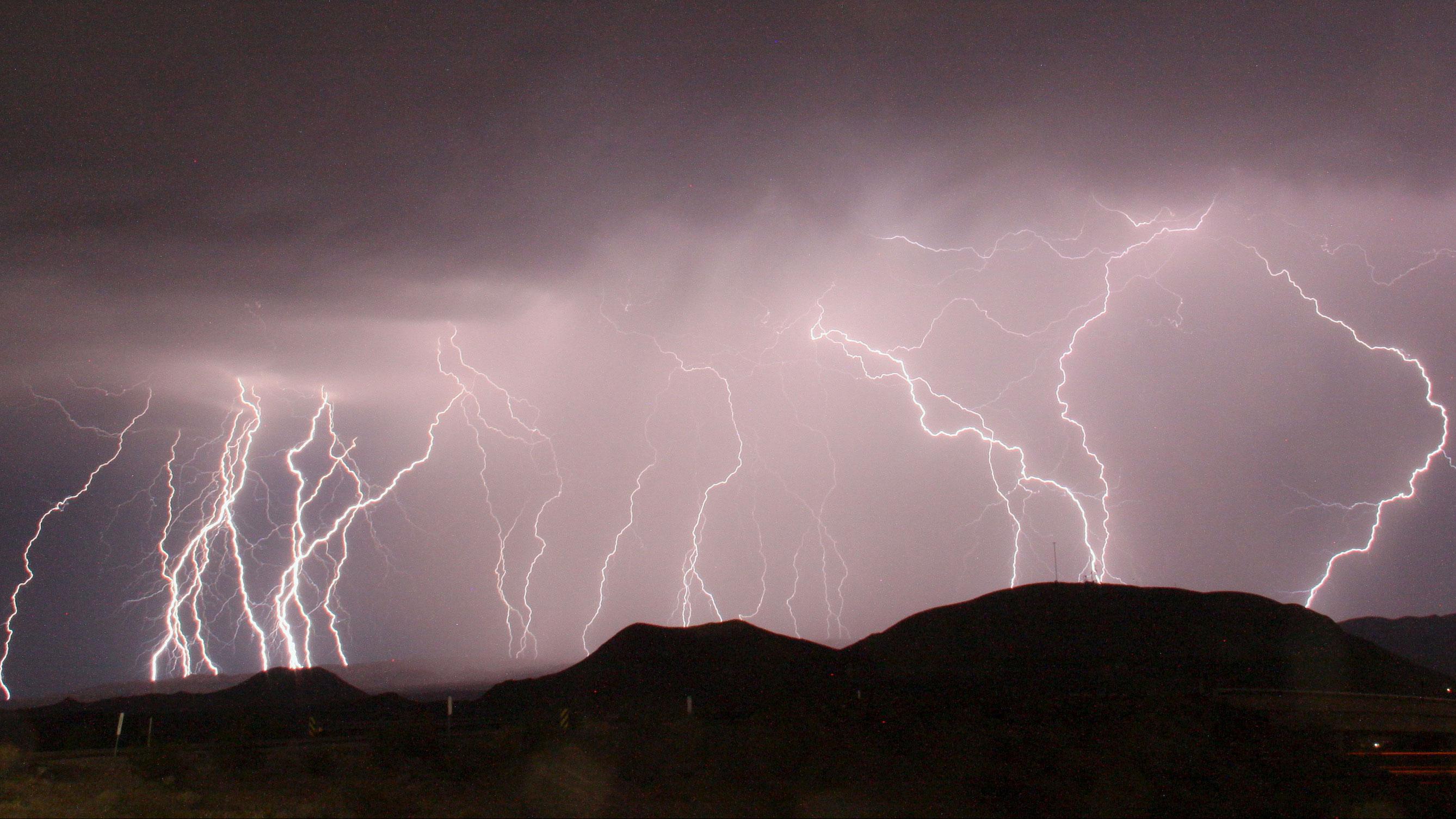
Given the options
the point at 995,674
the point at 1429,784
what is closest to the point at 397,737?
the point at 1429,784

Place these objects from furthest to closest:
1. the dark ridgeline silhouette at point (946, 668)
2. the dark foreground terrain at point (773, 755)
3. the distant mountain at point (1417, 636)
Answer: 1. the distant mountain at point (1417, 636)
2. the dark ridgeline silhouette at point (946, 668)
3. the dark foreground terrain at point (773, 755)

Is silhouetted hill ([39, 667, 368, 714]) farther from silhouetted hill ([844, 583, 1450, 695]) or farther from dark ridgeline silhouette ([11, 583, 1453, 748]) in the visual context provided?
silhouetted hill ([844, 583, 1450, 695])

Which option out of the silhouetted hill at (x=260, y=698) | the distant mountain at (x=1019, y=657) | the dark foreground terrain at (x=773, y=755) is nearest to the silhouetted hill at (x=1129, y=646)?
the distant mountain at (x=1019, y=657)

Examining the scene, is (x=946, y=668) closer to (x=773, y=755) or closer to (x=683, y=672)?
(x=683, y=672)

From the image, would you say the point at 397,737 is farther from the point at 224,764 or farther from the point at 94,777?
the point at 94,777

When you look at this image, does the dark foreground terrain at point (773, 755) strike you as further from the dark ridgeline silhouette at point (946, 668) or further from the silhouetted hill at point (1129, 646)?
the silhouetted hill at point (1129, 646)

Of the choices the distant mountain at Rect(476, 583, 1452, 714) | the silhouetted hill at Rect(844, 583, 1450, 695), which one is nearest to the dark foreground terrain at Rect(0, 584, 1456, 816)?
the distant mountain at Rect(476, 583, 1452, 714)
